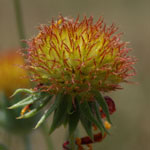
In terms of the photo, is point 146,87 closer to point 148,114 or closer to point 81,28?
point 148,114

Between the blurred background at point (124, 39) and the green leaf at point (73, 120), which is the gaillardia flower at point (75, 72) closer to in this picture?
the green leaf at point (73, 120)

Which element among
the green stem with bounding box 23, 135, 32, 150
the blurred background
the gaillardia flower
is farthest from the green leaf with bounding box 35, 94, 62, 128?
the green stem with bounding box 23, 135, 32, 150

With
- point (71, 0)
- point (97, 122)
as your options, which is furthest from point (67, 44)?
point (71, 0)

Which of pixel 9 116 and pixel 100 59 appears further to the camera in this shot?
pixel 9 116

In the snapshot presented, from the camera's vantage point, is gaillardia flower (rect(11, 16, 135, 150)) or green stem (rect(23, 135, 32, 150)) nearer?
gaillardia flower (rect(11, 16, 135, 150))

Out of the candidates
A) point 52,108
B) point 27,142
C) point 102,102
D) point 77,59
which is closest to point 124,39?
point 27,142

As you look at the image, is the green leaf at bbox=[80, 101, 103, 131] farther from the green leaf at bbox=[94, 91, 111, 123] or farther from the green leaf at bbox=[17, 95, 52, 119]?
the green leaf at bbox=[17, 95, 52, 119]

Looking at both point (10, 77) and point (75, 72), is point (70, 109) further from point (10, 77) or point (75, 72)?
point (10, 77)
